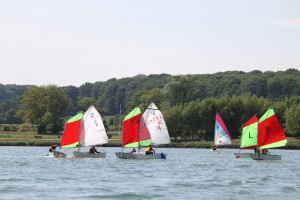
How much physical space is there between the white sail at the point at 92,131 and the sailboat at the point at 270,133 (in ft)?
50.5

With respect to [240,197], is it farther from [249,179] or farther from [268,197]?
[249,179]

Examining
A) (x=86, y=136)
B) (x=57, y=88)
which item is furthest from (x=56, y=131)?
(x=86, y=136)

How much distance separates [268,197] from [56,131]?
13666 centimetres

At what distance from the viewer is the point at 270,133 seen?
3147 inches

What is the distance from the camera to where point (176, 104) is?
182125mm

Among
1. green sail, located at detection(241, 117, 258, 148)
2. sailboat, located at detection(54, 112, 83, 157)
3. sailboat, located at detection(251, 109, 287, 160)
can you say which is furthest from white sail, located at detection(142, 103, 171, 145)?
sailboat, located at detection(251, 109, 287, 160)

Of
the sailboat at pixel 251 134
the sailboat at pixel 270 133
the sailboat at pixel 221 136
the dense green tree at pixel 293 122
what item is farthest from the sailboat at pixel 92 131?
the dense green tree at pixel 293 122

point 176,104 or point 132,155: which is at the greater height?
point 176,104

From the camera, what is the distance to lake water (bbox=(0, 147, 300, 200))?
4594 cm

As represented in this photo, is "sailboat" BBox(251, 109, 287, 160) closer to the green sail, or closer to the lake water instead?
the green sail

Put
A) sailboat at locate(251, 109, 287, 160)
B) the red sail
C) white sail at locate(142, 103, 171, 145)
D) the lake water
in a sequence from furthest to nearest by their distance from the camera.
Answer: the red sail < white sail at locate(142, 103, 171, 145) < sailboat at locate(251, 109, 287, 160) < the lake water

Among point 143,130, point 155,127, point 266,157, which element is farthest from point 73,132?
point 266,157

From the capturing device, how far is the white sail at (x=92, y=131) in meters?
81.2

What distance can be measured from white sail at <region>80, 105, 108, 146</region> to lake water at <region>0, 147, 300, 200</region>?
4.42 meters
